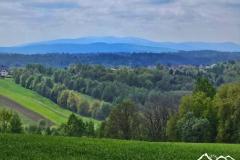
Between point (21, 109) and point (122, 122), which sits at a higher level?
point (122, 122)

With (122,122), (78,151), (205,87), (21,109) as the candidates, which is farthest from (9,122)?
(78,151)

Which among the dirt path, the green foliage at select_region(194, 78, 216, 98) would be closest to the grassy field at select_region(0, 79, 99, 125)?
the dirt path

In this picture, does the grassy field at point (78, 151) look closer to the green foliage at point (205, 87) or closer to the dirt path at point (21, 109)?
the green foliage at point (205, 87)

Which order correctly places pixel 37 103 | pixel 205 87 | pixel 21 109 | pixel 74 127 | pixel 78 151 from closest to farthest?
pixel 78 151 → pixel 205 87 → pixel 74 127 → pixel 21 109 → pixel 37 103

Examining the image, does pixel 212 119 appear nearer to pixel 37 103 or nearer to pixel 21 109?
pixel 21 109

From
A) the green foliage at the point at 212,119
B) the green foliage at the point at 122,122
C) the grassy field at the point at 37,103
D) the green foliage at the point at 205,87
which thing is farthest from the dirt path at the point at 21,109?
the green foliage at the point at 212,119

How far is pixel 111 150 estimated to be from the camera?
26.6 metres

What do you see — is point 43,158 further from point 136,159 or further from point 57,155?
point 136,159

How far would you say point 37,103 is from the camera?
172 meters

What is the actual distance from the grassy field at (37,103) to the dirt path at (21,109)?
2174mm

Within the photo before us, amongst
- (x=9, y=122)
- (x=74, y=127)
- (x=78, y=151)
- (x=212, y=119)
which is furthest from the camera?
(x=9, y=122)

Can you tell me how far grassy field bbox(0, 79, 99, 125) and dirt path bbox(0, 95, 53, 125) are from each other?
2.17m

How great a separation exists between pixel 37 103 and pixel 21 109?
19.3 meters

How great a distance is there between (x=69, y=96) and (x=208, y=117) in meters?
117
